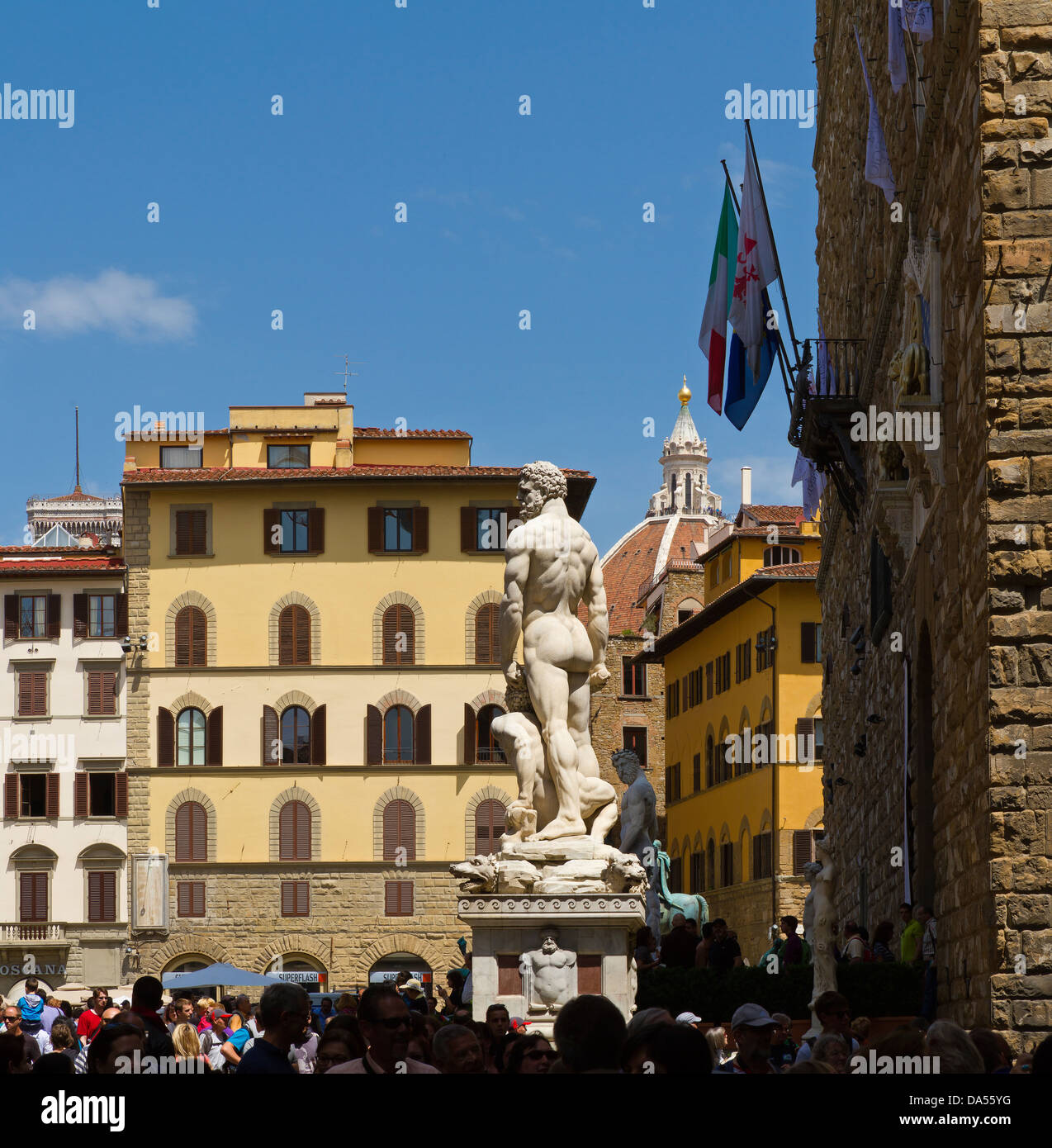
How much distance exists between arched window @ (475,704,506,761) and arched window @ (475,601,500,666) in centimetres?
136

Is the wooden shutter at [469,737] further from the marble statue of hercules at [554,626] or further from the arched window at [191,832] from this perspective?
the marble statue of hercules at [554,626]

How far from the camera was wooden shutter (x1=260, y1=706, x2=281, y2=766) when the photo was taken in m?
56.8

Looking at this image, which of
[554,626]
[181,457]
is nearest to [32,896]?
[181,457]

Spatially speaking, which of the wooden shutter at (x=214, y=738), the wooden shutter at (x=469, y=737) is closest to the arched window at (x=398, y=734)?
the wooden shutter at (x=469, y=737)

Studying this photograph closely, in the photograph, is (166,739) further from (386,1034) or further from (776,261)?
(386,1034)

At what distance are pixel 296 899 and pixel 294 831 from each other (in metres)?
1.91

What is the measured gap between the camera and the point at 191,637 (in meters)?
58.1

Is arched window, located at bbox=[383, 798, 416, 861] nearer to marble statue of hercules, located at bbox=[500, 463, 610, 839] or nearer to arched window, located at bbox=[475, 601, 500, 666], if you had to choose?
arched window, located at bbox=[475, 601, 500, 666]

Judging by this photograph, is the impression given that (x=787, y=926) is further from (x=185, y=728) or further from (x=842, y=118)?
(x=185, y=728)

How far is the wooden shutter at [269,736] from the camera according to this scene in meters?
56.8

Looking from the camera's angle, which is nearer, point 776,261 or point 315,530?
point 776,261

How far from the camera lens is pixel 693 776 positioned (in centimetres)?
7444

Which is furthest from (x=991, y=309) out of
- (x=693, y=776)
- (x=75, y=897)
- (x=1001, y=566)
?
(x=693, y=776)

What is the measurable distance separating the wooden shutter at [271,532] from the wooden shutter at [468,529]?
543 cm
